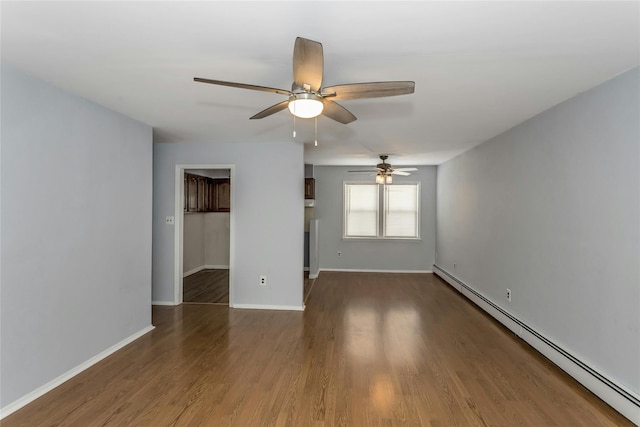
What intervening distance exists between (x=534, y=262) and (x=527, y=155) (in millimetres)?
1129

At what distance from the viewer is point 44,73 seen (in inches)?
97.9

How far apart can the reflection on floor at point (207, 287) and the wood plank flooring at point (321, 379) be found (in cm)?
82

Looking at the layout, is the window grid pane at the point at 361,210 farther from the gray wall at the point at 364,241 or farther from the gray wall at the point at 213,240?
the gray wall at the point at 213,240

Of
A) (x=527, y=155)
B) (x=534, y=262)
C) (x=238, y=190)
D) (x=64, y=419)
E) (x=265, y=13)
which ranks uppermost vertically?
(x=265, y=13)

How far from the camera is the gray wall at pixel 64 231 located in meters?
2.41

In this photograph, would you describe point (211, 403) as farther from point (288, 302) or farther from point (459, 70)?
point (459, 70)

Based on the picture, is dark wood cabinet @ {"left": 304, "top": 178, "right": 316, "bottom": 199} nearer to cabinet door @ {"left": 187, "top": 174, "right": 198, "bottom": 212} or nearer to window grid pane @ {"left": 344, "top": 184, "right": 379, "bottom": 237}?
window grid pane @ {"left": 344, "top": 184, "right": 379, "bottom": 237}

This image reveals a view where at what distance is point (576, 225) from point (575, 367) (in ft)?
3.81

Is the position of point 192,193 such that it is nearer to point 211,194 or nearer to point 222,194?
point 211,194

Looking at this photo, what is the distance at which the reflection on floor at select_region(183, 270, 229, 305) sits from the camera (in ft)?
17.6

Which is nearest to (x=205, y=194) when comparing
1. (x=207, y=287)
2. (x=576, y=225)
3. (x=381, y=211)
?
(x=207, y=287)

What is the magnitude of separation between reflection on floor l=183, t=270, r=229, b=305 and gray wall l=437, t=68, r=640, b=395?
155 inches

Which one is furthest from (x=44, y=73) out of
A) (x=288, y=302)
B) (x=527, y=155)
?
(x=527, y=155)

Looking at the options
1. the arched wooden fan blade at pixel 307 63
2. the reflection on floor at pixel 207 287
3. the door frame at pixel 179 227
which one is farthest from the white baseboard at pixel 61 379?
the arched wooden fan blade at pixel 307 63
